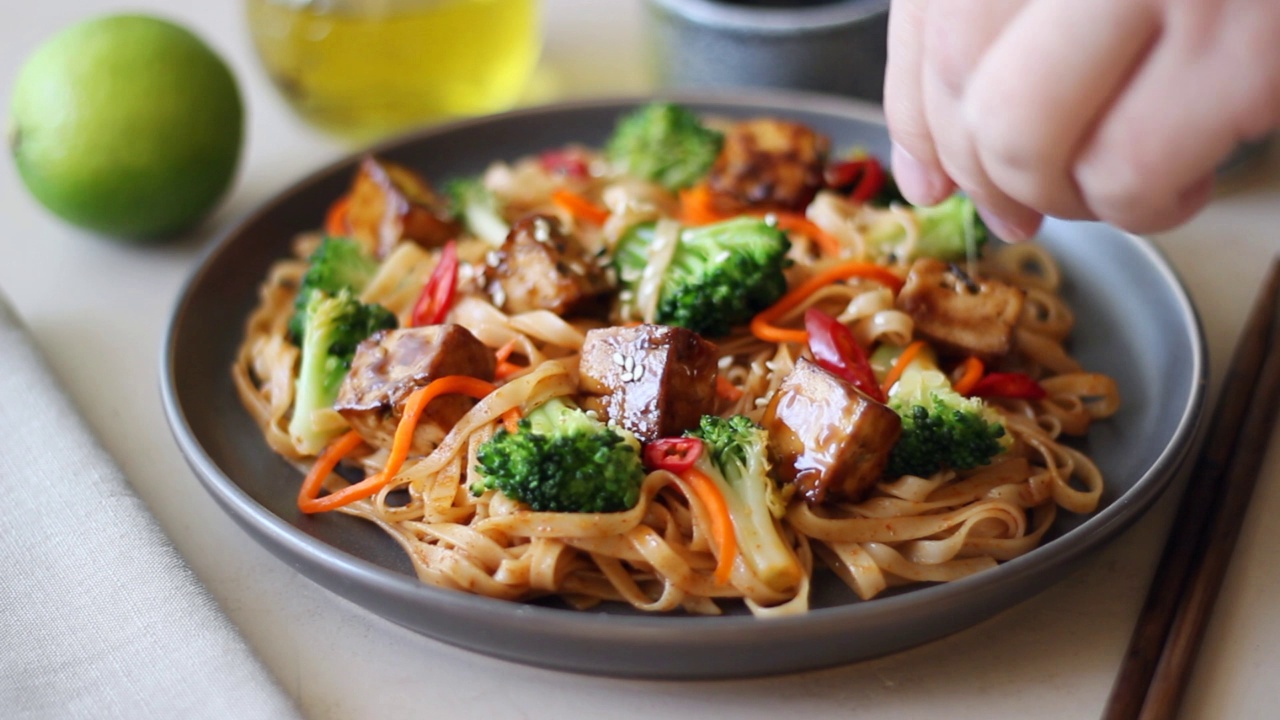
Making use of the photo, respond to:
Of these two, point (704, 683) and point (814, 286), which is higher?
point (814, 286)

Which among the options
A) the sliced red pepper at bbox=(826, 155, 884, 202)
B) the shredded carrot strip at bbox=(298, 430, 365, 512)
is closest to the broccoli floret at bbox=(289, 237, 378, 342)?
the shredded carrot strip at bbox=(298, 430, 365, 512)

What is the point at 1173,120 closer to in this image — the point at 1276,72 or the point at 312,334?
the point at 1276,72

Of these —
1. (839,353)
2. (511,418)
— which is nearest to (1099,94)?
(839,353)

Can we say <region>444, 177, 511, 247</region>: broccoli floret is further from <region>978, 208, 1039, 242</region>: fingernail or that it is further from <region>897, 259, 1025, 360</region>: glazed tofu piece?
<region>978, 208, 1039, 242</region>: fingernail

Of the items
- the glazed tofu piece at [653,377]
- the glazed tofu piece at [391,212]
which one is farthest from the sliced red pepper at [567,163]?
the glazed tofu piece at [653,377]

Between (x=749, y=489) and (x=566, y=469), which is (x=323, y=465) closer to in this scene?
(x=566, y=469)

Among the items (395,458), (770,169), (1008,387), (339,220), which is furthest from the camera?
(339,220)

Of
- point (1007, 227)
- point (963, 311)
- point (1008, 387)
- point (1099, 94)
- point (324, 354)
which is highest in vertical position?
point (1099, 94)
